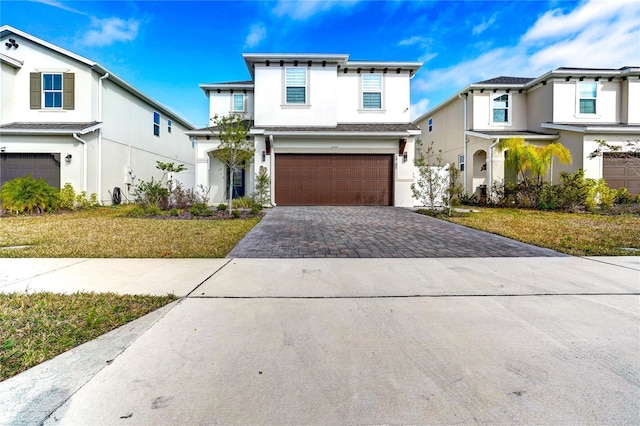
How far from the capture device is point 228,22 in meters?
12.4

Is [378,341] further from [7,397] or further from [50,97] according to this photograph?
[50,97]

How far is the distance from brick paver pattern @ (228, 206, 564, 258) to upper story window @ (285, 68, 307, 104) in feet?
24.6

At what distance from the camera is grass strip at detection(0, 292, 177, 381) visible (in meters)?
2.37

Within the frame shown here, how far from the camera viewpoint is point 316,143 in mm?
14508

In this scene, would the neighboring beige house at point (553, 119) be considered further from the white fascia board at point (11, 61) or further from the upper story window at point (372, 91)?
the white fascia board at point (11, 61)

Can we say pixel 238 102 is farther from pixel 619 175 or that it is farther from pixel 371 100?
pixel 619 175

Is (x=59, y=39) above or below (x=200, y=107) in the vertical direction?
above

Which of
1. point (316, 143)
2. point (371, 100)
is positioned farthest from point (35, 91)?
point (371, 100)

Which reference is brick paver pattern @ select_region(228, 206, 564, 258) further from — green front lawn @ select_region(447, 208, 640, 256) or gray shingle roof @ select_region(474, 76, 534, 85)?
gray shingle roof @ select_region(474, 76, 534, 85)

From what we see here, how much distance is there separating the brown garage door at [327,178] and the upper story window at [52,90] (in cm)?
972

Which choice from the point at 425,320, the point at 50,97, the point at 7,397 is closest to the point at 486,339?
the point at 425,320

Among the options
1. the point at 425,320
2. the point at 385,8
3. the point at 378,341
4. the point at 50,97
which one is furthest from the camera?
the point at 50,97

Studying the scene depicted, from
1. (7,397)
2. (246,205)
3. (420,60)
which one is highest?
(420,60)

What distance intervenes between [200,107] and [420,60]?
1230 centimetres
